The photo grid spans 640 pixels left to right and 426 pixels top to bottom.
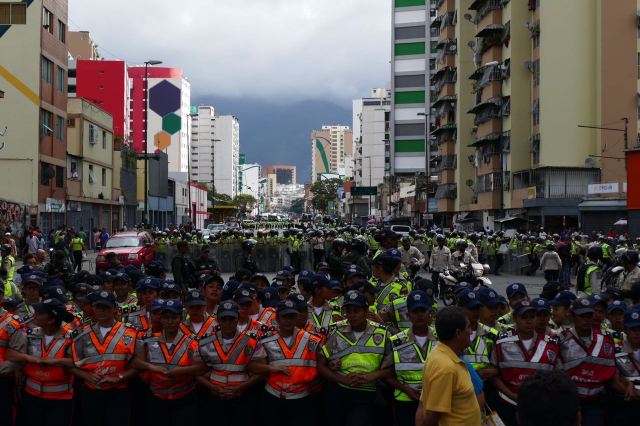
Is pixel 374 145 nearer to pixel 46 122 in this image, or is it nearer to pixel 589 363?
pixel 46 122

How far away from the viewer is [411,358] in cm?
670

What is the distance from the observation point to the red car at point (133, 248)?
28688 mm

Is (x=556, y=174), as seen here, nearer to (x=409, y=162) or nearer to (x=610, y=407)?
(x=610, y=407)

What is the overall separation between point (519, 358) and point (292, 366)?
189 centimetres

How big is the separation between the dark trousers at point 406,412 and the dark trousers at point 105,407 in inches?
92.5

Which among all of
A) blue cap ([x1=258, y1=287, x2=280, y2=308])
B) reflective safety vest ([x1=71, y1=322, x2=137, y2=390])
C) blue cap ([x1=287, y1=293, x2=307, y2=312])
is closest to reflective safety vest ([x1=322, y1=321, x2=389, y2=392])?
blue cap ([x1=287, y1=293, x2=307, y2=312])

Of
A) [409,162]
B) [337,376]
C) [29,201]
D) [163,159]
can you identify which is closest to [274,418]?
[337,376]

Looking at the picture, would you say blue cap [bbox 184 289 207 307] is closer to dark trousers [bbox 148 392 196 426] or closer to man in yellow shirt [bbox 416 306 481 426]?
dark trousers [bbox 148 392 196 426]

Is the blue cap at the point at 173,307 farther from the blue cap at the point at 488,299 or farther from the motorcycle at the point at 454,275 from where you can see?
the motorcycle at the point at 454,275

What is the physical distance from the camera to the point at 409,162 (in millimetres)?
105875

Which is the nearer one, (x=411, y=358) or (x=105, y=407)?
(x=411, y=358)

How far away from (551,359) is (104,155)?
50738 mm

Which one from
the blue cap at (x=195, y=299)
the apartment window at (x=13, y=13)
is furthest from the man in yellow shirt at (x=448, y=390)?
the apartment window at (x=13, y=13)

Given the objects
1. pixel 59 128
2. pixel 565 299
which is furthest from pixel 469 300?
pixel 59 128
